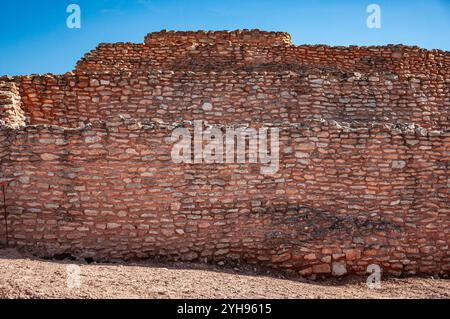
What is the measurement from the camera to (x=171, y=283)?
567 cm

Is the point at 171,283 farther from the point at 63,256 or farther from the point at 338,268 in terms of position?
the point at 338,268

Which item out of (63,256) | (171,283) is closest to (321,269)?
(171,283)

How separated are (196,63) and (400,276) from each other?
7888mm

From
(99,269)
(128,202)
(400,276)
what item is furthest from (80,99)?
(400,276)

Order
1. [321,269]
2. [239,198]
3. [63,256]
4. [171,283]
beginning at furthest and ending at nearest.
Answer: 1. [239,198]
2. [321,269]
3. [63,256]
4. [171,283]

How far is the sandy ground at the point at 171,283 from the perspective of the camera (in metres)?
5.09

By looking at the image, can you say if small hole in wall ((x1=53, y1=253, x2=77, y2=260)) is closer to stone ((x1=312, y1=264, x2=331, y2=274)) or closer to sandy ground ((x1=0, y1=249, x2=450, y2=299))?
sandy ground ((x1=0, y1=249, x2=450, y2=299))

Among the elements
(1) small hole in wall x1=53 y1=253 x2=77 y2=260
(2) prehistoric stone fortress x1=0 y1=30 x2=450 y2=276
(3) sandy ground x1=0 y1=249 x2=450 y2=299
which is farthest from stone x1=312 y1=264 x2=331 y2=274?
(1) small hole in wall x1=53 y1=253 x2=77 y2=260

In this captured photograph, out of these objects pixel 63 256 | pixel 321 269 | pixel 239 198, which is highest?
pixel 239 198

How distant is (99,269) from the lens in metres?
6.04

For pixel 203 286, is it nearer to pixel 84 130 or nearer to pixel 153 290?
pixel 153 290

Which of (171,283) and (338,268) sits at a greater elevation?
(171,283)

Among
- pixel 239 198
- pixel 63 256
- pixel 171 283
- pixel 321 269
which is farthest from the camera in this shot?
pixel 239 198

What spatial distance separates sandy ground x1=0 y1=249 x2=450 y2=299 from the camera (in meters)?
5.09
